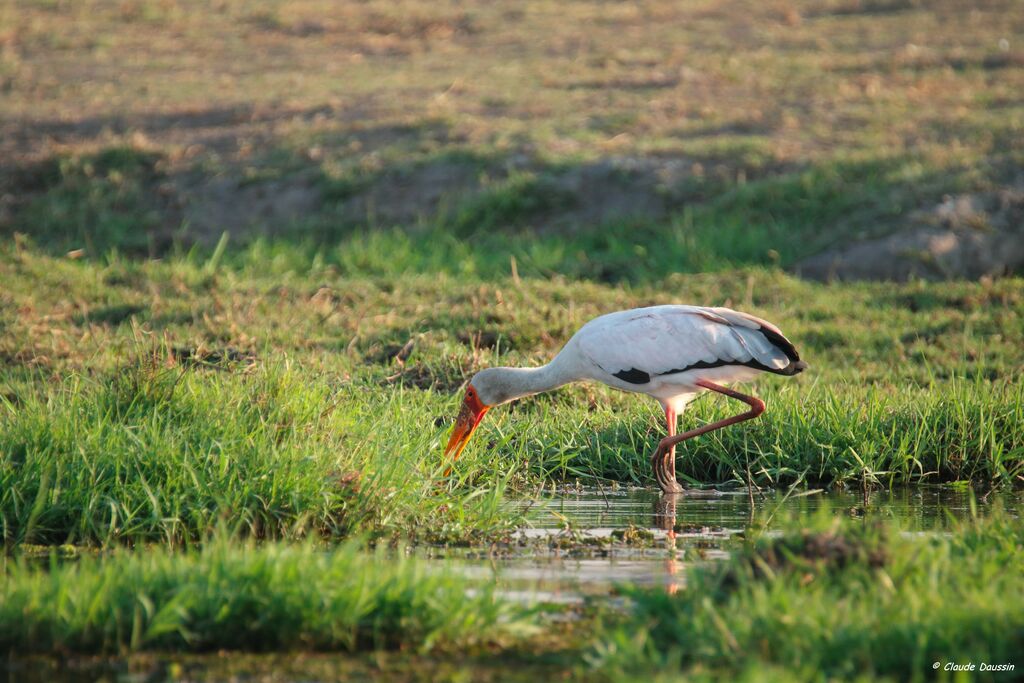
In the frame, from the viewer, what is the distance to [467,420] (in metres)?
6.99

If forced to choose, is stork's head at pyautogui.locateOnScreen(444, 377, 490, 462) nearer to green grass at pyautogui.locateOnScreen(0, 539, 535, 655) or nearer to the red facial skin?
the red facial skin

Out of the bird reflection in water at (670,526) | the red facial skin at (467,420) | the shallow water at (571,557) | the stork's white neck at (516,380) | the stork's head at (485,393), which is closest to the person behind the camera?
the shallow water at (571,557)

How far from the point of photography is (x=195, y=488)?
5.39 m

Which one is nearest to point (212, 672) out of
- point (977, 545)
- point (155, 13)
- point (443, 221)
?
point (977, 545)

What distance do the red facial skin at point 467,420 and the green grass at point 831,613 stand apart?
7.57 ft

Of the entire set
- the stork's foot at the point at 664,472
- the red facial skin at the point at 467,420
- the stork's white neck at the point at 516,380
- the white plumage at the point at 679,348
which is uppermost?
the white plumage at the point at 679,348

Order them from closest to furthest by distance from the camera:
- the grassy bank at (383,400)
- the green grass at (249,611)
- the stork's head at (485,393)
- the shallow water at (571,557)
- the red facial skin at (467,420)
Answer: the shallow water at (571,557), the green grass at (249,611), the grassy bank at (383,400), the red facial skin at (467,420), the stork's head at (485,393)

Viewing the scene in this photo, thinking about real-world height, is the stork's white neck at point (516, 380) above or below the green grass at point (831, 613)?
below

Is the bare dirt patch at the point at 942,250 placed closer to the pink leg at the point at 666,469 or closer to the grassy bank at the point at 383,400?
the grassy bank at the point at 383,400

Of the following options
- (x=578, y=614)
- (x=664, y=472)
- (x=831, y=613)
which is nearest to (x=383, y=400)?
(x=664, y=472)

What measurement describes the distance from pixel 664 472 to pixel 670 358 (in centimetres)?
60

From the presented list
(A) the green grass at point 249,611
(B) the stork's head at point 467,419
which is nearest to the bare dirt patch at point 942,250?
(B) the stork's head at point 467,419

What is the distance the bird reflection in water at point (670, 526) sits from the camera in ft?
16.0

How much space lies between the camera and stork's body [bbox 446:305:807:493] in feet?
22.5
